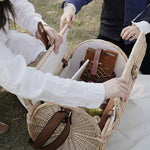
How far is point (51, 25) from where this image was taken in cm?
208

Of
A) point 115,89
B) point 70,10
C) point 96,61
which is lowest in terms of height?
point 96,61

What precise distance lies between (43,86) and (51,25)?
1.46m

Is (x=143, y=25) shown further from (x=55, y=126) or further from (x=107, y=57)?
(x=55, y=126)

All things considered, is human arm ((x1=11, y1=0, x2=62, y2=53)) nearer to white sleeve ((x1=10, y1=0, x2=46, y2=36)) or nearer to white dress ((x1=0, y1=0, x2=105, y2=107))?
white sleeve ((x1=10, y1=0, x2=46, y2=36))

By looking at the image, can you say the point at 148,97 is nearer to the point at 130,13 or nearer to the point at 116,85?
the point at 130,13

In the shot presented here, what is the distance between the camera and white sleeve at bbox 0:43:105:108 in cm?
72

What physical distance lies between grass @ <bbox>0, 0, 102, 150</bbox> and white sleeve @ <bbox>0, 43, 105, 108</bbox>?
0.58m

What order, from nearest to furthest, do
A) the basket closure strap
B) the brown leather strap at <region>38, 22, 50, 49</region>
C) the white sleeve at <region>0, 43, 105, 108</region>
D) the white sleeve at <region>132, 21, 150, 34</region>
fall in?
the white sleeve at <region>0, 43, 105, 108</region> → the basket closure strap → the brown leather strap at <region>38, 22, 50, 49</region> → the white sleeve at <region>132, 21, 150, 34</region>

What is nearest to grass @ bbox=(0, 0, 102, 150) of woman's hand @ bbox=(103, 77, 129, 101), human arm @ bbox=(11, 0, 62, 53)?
human arm @ bbox=(11, 0, 62, 53)

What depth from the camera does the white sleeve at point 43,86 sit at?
28.4 inches

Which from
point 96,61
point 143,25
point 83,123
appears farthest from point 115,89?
point 143,25

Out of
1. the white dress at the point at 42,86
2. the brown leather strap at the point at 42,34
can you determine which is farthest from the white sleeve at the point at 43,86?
the brown leather strap at the point at 42,34

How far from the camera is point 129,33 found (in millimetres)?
1150

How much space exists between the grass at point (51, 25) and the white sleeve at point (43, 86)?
58 cm
